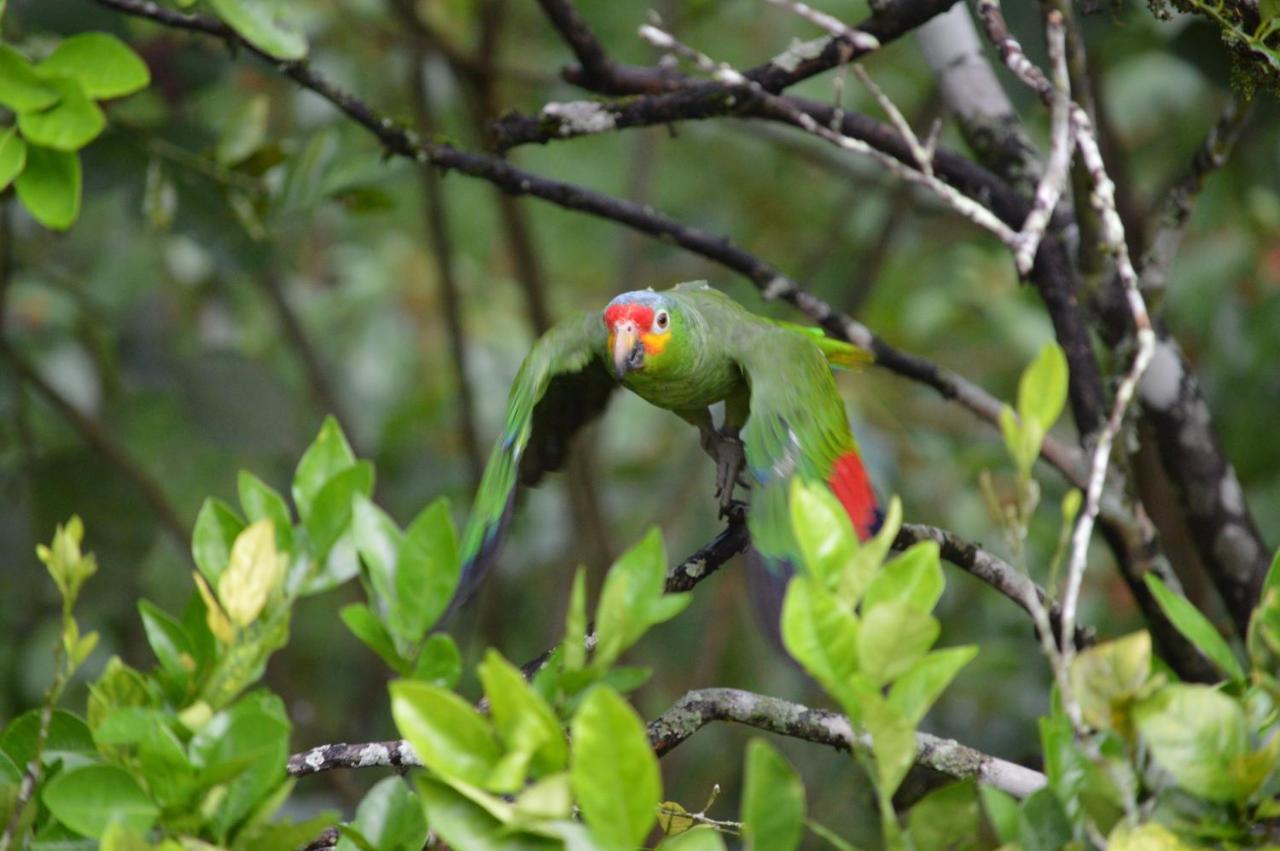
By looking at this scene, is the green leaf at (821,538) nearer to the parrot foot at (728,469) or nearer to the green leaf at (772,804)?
the green leaf at (772,804)

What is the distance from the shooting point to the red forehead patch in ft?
6.35

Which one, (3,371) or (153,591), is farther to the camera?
(153,591)

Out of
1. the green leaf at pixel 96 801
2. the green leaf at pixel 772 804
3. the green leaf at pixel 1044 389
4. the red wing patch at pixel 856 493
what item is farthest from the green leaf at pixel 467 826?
the red wing patch at pixel 856 493

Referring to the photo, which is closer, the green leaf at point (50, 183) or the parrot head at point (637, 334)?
the green leaf at point (50, 183)

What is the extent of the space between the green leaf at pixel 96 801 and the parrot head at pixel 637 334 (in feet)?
3.57

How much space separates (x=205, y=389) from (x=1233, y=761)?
2549 millimetres

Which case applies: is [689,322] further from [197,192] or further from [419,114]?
[419,114]

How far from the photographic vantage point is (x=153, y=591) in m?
3.62

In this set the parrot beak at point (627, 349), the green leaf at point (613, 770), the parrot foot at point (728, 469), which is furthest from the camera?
the parrot foot at point (728, 469)

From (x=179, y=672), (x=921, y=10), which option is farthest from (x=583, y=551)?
(x=179, y=672)

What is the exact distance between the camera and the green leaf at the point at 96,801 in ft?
3.10

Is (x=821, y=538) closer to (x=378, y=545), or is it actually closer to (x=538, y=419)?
(x=378, y=545)

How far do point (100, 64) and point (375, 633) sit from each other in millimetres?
1004

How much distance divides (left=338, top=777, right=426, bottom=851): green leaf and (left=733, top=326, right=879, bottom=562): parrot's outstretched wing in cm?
56
